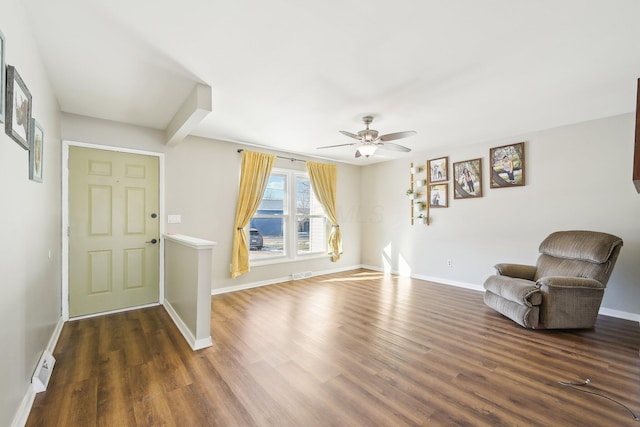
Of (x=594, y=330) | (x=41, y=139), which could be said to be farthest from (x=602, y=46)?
(x=41, y=139)

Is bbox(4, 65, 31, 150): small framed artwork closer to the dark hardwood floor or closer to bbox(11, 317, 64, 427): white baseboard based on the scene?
bbox(11, 317, 64, 427): white baseboard

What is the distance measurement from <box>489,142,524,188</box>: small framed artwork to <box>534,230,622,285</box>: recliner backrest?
0.99m

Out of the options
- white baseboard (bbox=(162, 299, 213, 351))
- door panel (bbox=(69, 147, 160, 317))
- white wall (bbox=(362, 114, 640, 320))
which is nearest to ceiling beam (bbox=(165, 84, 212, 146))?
door panel (bbox=(69, 147, 160, 317))

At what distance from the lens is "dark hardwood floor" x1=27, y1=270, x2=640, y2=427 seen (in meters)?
1.70

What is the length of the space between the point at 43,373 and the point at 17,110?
1858mm

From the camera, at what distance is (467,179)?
467cm

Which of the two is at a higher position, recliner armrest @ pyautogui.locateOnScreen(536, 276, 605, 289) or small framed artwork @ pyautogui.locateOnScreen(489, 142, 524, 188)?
small framed artwork @ pyautogui.locateOnScreen(489, 142, 524, 188)

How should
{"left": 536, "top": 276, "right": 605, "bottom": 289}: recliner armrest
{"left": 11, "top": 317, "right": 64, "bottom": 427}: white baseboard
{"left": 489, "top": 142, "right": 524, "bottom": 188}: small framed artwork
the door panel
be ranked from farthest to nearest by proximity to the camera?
{"left": 489, "top": 142, "right": 524, "bottom": 188}: small framed artwork
the door panel
{"left": 536, "top": 276, "right": 605, "bottom": 289}: recliner armrest
{"left": 11, "top": 317, "right": 64, "bottom": 427}: white baseboard

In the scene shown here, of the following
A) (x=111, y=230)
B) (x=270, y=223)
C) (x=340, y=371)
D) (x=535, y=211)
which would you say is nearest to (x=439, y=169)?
(x=535, y=211)

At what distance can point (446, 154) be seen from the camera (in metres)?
4.96

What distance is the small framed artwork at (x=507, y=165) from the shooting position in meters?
4.09

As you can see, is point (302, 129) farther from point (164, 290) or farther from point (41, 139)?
point (164, 290)

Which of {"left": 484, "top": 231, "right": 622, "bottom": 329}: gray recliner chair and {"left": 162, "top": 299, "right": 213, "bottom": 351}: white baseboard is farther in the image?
{"left": 484, "top": 231, "right": 622, "bottom": 329}: gray recliner chair

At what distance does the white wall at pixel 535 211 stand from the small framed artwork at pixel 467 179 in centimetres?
10
